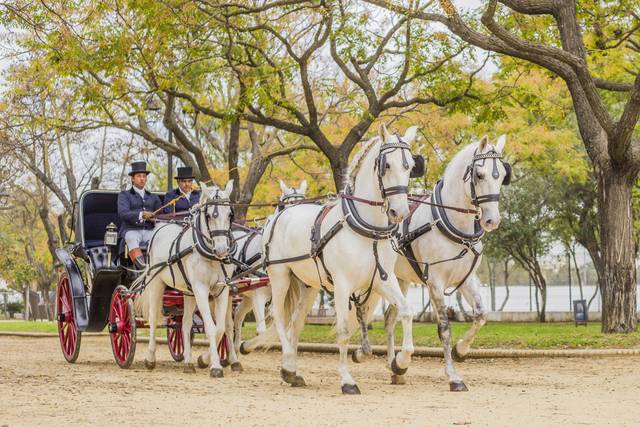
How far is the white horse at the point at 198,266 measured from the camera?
12891 mm

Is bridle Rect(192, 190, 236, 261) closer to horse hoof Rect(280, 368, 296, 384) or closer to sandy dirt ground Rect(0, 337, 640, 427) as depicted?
sandy dirt ground Rect(0, 337, 640, 427)

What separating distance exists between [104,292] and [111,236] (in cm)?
99

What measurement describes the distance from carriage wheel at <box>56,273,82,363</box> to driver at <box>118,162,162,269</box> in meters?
1.69

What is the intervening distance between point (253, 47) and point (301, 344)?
6.65 metres

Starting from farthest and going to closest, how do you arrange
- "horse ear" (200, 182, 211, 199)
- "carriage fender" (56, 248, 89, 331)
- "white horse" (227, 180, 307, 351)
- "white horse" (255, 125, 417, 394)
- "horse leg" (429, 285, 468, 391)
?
"carriage fender" (56, 248, 89, 331) → "white horse" (227, 180, 307, 351) → "horse ear" (200, 182, 211, 199) → "horse leg" (429, 285, 468, 391) → "white horse" (255, 125, 417, 394)

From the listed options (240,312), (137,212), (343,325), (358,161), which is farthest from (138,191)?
(343,325)

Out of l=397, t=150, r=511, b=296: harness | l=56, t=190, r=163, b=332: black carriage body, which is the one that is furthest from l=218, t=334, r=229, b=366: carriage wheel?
l=397, t=150, r=511, b=296: harness

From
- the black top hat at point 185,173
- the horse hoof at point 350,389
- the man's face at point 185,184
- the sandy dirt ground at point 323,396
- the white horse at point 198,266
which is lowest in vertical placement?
the sandy dirt ground at point 323,396

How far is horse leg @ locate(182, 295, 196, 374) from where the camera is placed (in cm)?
1380

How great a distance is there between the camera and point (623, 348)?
15.5 m

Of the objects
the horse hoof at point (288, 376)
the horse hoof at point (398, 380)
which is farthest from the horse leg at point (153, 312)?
the horse hoof at point (398, 380)

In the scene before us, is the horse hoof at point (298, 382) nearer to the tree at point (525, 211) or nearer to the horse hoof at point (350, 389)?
the horse hoof at point (350, 389)

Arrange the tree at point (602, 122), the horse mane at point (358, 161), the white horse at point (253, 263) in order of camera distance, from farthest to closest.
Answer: the tree at point (602, 122)
the white horse at point (253, 263)
the horse mane at point (358, 161)

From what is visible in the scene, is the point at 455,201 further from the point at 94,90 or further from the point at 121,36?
the point at 94,90
